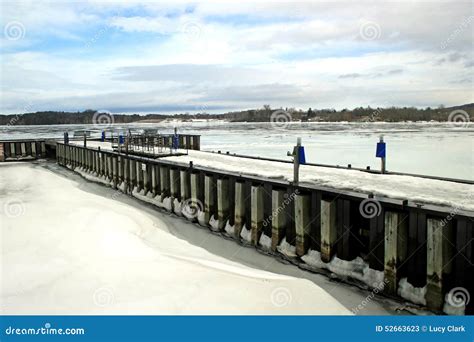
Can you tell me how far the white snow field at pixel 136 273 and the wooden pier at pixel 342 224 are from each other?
646 mm

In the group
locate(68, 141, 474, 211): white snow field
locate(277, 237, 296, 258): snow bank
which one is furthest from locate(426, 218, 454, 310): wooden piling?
locate(277, 237, 296, 258): snow bank

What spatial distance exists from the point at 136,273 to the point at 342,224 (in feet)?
14.2

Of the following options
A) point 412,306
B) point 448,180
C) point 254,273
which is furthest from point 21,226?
point 448,180

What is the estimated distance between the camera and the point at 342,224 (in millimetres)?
8617

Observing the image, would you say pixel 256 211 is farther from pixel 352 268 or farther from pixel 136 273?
pixel 136 273

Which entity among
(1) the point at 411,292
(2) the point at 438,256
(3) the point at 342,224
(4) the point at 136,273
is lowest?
(1) the point at 411,292

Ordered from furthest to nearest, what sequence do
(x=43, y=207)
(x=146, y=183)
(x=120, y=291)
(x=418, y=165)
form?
(x=418, y=165) → (x=146, y=183) → (x=43, y=207) → (x=120, y=291)

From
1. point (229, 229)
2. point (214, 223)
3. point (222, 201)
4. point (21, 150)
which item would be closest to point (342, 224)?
point (229, 229)

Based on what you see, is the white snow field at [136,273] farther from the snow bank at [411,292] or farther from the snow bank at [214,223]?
the snow bank at [411,292]

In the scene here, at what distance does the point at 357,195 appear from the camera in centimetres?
837

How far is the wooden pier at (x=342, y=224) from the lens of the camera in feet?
22.5

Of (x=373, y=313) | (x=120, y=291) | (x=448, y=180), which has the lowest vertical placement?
(x=373, y=313)

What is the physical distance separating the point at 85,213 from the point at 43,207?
182 cm

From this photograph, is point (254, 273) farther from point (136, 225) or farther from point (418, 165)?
point (418, 165)
